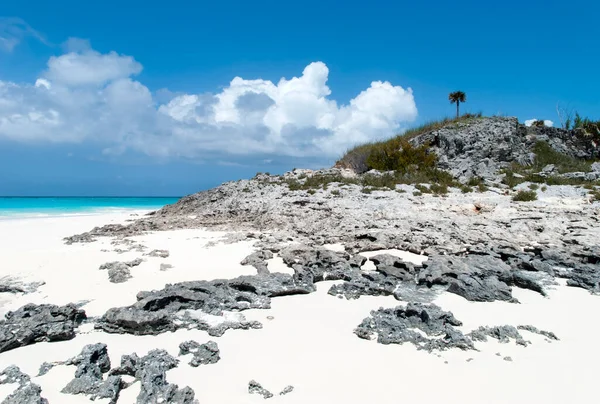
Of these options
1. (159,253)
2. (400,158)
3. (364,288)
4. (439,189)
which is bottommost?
(364,288)

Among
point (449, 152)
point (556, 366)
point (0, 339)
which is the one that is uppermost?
point (449, 152)

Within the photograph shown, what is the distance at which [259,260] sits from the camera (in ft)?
31.9

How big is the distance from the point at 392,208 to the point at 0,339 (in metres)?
15.0

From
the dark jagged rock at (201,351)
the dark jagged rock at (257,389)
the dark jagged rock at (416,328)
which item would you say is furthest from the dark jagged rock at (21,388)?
the dark jagged rock at (416,328)

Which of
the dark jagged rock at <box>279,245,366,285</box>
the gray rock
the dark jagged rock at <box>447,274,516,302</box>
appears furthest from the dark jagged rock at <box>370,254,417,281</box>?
the gray rock

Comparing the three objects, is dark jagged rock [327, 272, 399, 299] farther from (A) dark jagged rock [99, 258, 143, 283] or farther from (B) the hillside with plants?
(B) the hillside with plants

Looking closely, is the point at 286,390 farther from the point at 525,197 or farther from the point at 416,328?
the point at 525,197

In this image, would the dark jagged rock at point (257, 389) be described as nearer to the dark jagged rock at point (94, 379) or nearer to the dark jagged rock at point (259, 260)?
the dark jagged rock at point (94, 379)

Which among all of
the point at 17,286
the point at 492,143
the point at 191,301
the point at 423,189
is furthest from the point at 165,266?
the point at 492,143

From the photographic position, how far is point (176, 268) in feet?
30.3

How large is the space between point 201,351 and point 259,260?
4.99m

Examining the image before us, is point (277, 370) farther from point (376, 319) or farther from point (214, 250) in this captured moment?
point (214, 250)

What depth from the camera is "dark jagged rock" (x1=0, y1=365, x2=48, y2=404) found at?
3.63 metres

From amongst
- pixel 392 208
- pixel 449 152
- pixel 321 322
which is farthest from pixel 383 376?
pixel 449 152
